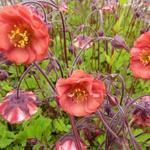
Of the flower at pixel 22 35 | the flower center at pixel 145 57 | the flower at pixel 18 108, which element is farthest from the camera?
the flower center at pixel 145 57

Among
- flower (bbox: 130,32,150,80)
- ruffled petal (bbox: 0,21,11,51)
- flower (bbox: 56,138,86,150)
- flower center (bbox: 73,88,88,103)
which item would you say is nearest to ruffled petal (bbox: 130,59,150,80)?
flower (bbox: 130,32,150,80)

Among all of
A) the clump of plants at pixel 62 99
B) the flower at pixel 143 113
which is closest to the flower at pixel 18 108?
the clump of plants at pixel 62 99

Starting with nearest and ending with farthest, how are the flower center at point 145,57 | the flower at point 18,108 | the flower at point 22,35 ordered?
the flower at point 22,35 < the flower at point 18,108 < the flower center at point 145,57

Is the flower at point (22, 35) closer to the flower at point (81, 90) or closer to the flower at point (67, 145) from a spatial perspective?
the flower at point (81, 90)

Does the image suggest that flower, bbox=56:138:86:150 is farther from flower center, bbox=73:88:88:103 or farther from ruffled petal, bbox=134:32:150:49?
ruffled petal, bbox=134:32:150:49

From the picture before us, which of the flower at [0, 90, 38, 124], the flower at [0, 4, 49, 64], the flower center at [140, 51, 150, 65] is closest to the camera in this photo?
the flower at [0, 4, 49, 64]

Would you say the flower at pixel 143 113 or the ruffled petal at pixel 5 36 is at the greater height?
the ruffled petal at pixel 5 36

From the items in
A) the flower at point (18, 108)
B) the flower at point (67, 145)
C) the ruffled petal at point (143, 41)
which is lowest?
the flower at point (67, 145)
